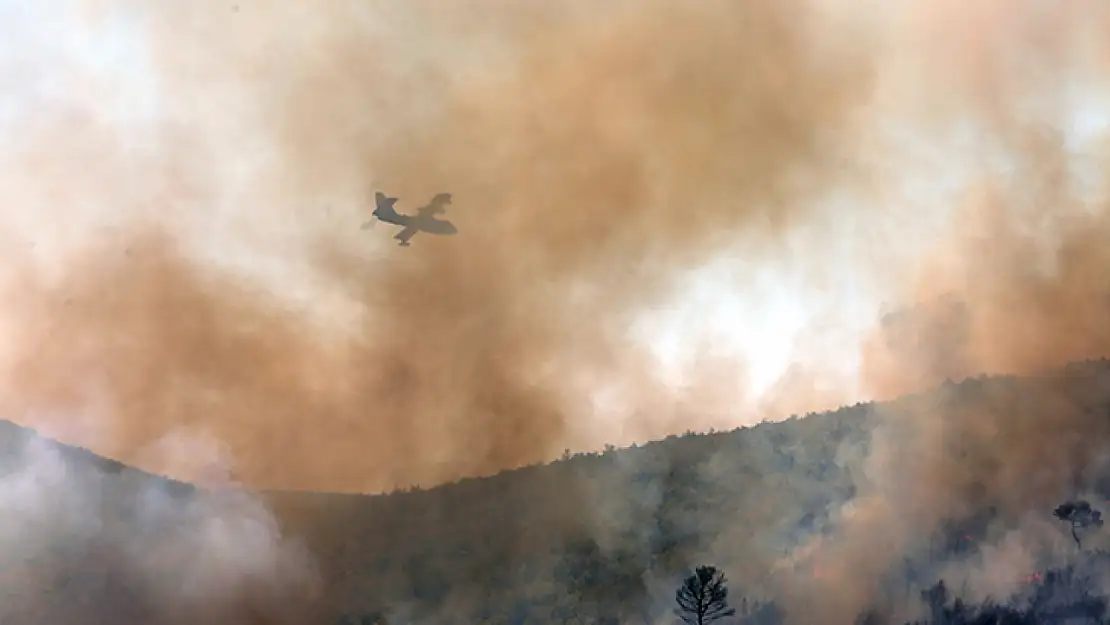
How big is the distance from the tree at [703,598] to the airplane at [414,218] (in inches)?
53.8

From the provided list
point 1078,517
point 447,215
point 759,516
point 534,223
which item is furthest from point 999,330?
point 447,215

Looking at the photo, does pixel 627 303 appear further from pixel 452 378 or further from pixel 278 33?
pixel 278 33

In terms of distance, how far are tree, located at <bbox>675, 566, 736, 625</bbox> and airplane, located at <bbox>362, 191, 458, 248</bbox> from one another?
4.49 feet

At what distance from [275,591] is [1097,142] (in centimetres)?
313

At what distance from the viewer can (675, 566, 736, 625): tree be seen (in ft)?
9.45

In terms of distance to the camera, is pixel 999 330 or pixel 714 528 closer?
pixel 714 528

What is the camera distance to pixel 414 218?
299 centimetres

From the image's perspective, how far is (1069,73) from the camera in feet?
10.4

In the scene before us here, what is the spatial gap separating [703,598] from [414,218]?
1.54m

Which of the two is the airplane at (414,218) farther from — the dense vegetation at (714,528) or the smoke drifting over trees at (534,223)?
the dense vegetation at (714,528)

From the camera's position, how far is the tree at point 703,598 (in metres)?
2.88

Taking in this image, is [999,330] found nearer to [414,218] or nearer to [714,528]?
[714,528]

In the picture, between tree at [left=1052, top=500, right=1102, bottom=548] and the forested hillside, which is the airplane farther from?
tree at [left=1052, top=500, right=1102, bottom=548]

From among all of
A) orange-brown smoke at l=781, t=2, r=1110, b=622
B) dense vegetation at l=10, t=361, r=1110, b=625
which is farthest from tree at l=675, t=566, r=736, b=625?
orange-brown smoke at l=781, t=2, r=1110, b=622
